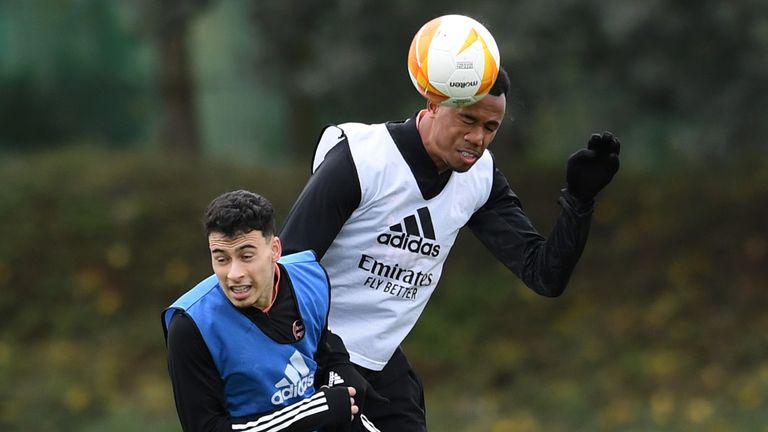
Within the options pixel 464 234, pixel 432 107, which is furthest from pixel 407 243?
pixel 464 234

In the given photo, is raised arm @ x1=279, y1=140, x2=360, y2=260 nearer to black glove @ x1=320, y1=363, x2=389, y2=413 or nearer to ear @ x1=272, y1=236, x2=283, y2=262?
ear @ x1=272, y1=236, x2=283, y2=262

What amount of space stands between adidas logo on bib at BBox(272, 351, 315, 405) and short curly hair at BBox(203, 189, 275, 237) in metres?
0.42

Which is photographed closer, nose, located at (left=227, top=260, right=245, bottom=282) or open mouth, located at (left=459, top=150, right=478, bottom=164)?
nose, located at (left=227, top=260, right=245, bottom=282)

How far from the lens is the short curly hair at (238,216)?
3875 millimetres

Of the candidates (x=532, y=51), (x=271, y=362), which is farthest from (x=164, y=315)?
(x=532, y=51)

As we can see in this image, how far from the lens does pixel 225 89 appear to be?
1470cm

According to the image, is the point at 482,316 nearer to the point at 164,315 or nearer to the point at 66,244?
the point at 66,244

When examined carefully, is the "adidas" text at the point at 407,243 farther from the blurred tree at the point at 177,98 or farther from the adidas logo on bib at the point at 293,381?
the blurred tree at the point at 177,98

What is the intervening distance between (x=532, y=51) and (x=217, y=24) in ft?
14.2

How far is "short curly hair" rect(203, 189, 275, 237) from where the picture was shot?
3875 mm

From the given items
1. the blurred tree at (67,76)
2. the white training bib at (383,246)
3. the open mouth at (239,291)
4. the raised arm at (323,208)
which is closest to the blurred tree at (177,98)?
the blurred tree at (67,76)

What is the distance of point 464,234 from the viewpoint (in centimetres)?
1243

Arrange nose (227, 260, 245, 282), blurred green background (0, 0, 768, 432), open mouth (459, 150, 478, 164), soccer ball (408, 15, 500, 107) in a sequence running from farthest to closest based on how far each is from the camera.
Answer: blurred green background (0, 0, 768, 432), open mouth (459, 150, 478, 164), soccer ball (408, 15, 500, 107), nose (227, 260, 245, 282)

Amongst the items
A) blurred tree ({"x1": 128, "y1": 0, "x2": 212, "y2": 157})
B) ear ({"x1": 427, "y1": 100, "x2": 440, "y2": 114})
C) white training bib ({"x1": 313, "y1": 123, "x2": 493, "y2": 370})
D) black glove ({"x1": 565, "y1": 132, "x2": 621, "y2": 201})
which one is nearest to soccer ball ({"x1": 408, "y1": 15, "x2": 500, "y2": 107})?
ear ({"x1": 427, "y1": 100, "x2": 440, "y2": 114})
